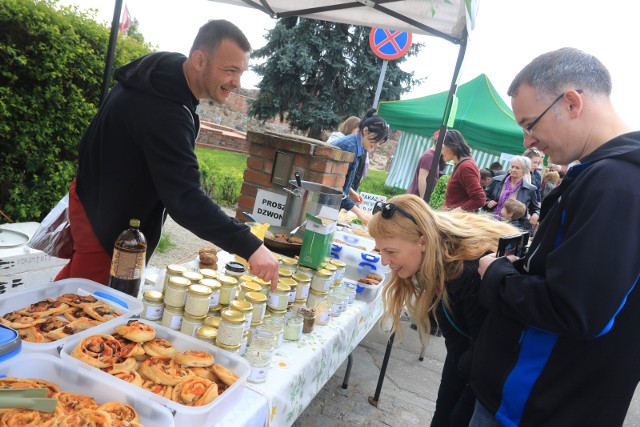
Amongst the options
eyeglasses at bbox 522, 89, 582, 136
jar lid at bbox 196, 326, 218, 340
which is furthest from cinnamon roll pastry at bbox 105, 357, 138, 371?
eyeglasses at bbox 522, 89, 582, 136

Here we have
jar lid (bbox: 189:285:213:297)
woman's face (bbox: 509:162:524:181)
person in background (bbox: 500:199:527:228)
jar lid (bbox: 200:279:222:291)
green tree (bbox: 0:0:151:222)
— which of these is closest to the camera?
Result: jar lid (bbox: 189:285:213:297)

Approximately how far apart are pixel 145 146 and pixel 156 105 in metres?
0.17

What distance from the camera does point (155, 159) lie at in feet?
5.43

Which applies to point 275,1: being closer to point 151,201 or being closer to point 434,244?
point 151,201

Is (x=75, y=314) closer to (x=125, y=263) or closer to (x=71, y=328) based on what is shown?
(x=71, y=328)

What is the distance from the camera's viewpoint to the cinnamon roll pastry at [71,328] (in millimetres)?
1245

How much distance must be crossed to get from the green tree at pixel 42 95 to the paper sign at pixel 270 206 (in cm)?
207

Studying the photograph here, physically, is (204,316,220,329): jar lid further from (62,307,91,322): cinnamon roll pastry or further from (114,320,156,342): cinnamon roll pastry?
(62,307,91,322): cinnamon roll pastry

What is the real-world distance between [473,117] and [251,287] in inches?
346

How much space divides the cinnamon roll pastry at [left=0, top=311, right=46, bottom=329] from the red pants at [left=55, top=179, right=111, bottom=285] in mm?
567

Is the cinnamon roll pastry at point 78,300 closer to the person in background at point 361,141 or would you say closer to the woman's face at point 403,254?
the woman's face at point 403,254

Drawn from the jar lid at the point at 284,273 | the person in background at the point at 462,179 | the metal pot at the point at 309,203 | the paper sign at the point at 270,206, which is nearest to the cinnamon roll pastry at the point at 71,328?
the jar lid at the point at 284,273

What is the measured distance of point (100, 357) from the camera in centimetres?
119

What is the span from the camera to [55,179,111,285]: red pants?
Answer: 1875 millimetres
